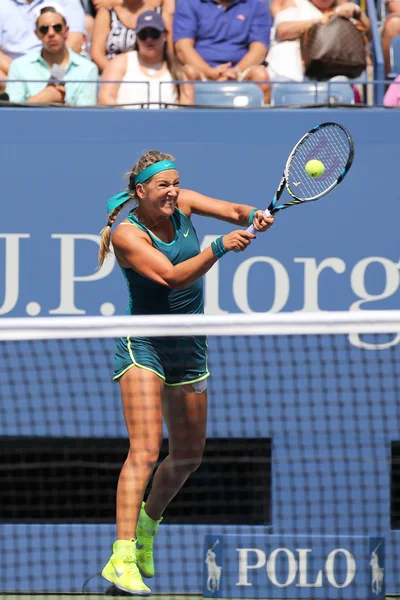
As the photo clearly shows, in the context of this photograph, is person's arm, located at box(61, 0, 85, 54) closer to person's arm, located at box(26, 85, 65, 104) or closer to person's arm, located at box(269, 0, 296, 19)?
person's arm, located at box(26, 85, 65, 104)

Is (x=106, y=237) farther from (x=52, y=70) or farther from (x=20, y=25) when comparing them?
(x=20, y=25)

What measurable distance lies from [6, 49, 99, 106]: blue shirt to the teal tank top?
8.99ft

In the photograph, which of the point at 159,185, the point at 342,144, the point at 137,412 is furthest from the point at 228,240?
the point at 342,144

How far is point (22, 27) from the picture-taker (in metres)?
7.86

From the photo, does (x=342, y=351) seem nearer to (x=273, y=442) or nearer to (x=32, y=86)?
(x=273, y=442)

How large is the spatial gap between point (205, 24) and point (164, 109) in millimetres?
785

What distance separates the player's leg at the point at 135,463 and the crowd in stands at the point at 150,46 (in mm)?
2990

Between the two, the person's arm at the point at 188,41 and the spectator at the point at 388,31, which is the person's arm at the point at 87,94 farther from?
the spectator at the point at 388,31

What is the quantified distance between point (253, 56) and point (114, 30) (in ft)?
3.14

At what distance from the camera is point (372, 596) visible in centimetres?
688

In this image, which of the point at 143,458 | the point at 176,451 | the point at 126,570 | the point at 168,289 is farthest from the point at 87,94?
the point at 126,570

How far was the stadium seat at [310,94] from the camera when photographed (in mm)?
7445

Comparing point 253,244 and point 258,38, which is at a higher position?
point 258,38

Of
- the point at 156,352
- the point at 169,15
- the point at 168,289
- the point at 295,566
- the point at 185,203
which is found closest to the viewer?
the point at 156,352
